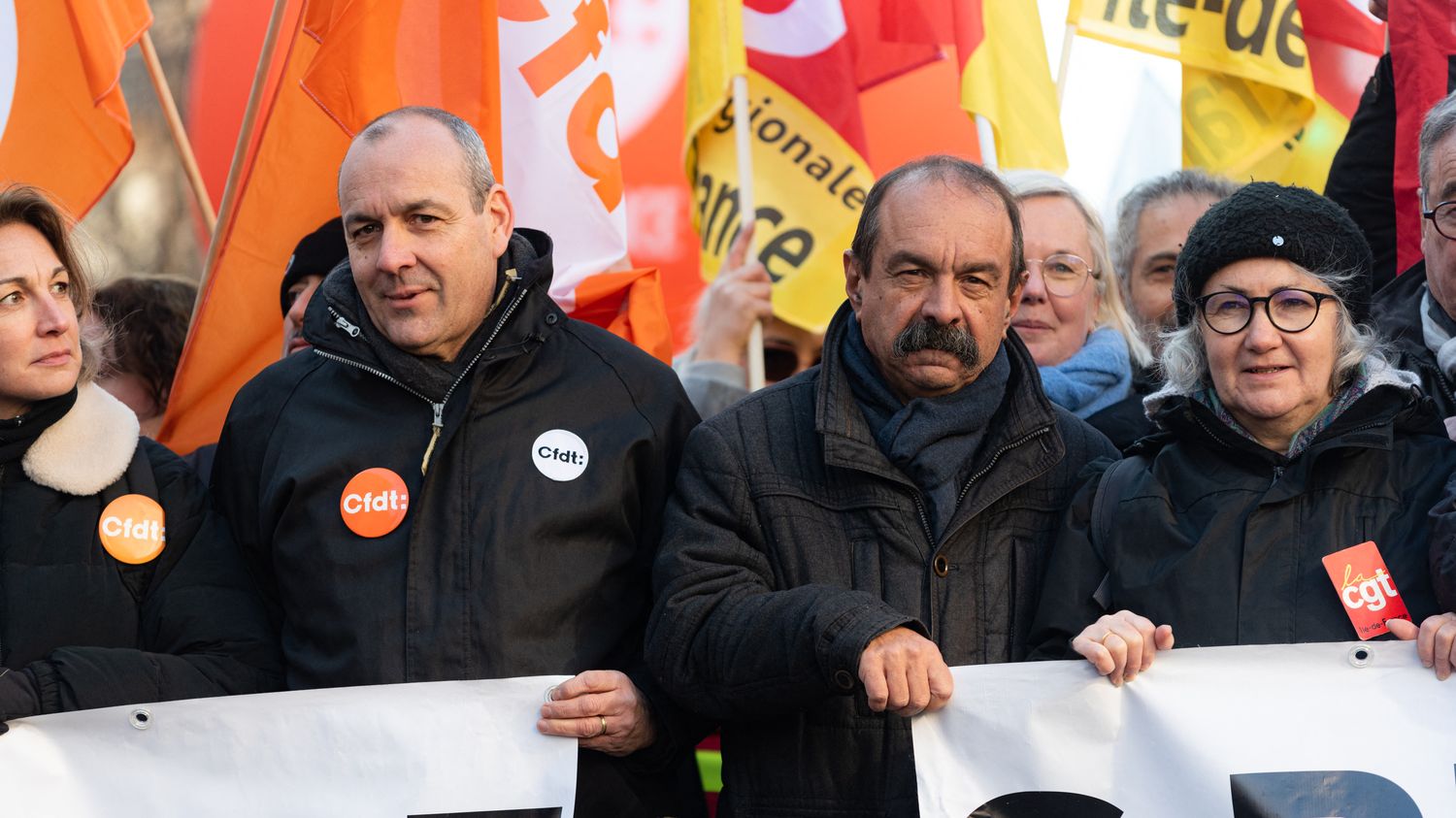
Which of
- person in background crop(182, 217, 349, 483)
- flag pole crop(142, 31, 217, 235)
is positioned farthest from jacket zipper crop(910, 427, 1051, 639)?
flag pole crop(142, 31, 217, 235)

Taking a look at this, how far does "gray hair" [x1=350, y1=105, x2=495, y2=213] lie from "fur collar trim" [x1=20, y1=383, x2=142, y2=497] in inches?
33.3

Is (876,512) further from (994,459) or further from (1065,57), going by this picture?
(1065,57)

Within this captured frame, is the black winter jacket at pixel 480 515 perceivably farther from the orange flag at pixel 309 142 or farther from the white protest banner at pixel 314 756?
the orange flag at pixel 309 142

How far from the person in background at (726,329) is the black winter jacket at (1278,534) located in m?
2.09

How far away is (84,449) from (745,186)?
96.2 inches

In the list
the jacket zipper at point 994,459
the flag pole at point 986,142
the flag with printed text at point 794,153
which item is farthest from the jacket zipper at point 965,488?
the flag pole at point 986,142

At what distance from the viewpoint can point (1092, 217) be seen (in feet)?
17.4

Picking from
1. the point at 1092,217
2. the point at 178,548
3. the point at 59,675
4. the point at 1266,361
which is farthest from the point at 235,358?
the point at 1266,361

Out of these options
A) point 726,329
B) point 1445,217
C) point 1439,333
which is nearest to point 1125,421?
point 1439,333

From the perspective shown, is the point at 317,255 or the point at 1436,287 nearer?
the point at 1436,287

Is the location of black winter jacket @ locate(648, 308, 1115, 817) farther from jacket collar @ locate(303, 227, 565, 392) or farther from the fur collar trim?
the fur collar trim

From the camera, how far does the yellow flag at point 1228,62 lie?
6.64m

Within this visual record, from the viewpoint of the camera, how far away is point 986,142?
20.5 feet

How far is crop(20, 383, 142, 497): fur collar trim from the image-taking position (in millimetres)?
3717
